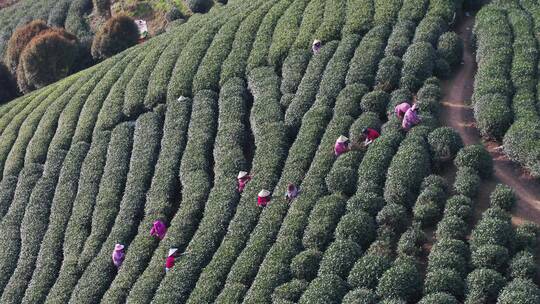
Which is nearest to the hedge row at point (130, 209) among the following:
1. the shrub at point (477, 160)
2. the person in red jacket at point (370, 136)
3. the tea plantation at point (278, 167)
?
the tea plantation at point (278, 167)

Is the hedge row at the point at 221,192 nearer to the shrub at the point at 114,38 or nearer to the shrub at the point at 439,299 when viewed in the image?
the shrub at the point at 439,299

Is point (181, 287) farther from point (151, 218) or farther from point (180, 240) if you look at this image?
point (151, 218)

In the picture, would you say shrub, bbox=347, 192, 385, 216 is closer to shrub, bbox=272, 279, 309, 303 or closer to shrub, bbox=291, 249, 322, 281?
shrub, bbox=291, 249, 322, 281

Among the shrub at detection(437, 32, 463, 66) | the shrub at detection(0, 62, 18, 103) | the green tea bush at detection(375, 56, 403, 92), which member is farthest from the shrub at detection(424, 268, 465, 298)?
the shrub at detection(0, 62, 18, 103)

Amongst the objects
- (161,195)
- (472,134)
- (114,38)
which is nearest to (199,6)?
(114,38)

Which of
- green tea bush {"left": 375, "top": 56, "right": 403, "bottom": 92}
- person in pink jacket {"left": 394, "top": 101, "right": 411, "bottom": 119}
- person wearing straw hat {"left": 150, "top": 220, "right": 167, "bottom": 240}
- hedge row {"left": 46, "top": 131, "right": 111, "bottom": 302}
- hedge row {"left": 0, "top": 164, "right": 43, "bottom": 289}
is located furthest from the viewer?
hedge row {"left": 0, "top": 164, "right": 43, "bottom": 289}

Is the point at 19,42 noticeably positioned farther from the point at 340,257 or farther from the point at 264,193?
the point at 340,257

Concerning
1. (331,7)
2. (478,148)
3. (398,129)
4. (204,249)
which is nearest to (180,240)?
(204,249)
